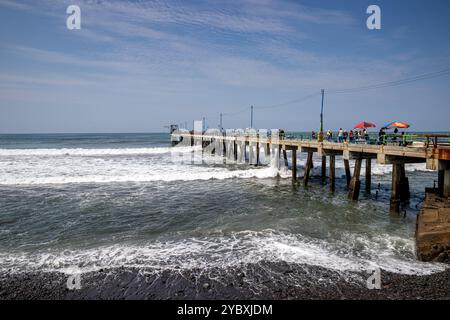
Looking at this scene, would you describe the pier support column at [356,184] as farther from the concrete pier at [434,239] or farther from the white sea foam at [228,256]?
the concrete pier at [434,239]

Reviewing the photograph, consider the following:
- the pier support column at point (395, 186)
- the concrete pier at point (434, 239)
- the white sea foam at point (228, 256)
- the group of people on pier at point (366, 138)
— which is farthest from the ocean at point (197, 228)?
the group of people on pier at point (366, 138)

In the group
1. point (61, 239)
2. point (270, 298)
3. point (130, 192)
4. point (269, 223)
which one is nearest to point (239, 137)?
point (130, 192)

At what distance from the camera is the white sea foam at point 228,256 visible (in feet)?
27.5

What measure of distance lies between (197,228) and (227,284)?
485cm

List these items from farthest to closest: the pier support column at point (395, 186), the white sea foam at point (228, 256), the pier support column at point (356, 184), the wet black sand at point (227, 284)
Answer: the pier support column at point (356, 184) → the pier support column at point (395, 186) → the white sea foam at point (228, 256) → the wet black sand at point (227, 284)

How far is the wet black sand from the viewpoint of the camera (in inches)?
270

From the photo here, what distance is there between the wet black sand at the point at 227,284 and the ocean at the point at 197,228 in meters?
0.40

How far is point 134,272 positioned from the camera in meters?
8.02

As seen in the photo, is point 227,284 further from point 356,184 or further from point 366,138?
point 366,138

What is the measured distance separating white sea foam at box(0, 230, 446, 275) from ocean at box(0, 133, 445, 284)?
33mm

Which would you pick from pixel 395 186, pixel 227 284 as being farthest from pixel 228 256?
pixel 395 186

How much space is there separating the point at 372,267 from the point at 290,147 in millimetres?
17311

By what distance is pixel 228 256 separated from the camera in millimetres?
9086
